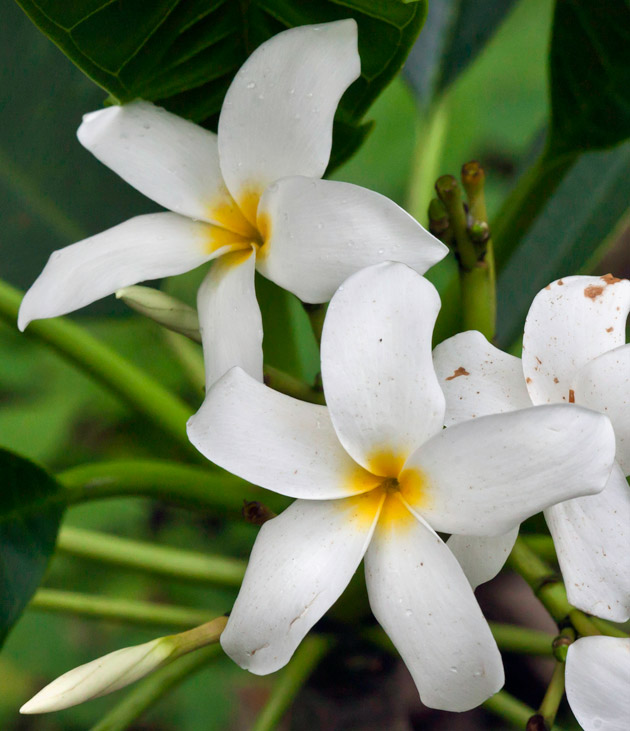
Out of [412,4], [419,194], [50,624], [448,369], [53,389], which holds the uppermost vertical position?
→ [412,4]

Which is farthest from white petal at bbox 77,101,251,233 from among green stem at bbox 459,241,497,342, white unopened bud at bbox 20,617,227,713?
white unopened bud at bbox 20,617,227,713

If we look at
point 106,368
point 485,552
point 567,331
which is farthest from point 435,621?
point 106,368

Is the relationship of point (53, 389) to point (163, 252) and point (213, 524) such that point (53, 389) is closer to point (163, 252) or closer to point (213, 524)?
point (213, 524)

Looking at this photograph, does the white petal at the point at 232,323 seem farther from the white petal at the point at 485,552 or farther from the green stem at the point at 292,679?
the green stem at the point at 292,679

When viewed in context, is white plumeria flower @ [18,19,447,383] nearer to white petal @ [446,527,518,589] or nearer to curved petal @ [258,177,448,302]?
curved petal @ [258,177,448,302]

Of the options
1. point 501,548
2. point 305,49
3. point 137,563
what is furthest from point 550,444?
point 137,563

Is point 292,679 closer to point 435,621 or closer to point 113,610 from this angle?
point 113,610

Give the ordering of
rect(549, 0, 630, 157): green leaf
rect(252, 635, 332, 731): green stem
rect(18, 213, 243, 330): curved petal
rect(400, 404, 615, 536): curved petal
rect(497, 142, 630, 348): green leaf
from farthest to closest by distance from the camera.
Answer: rect(497, 142, 630, 348): green leaf
rect(252, 635, 332, 731): green stem
rect(549, 0, 630, 157): green leaf
rect(18, 213, 243, 330): curved petal
rect(400, 404, 615, 536): curved petal
